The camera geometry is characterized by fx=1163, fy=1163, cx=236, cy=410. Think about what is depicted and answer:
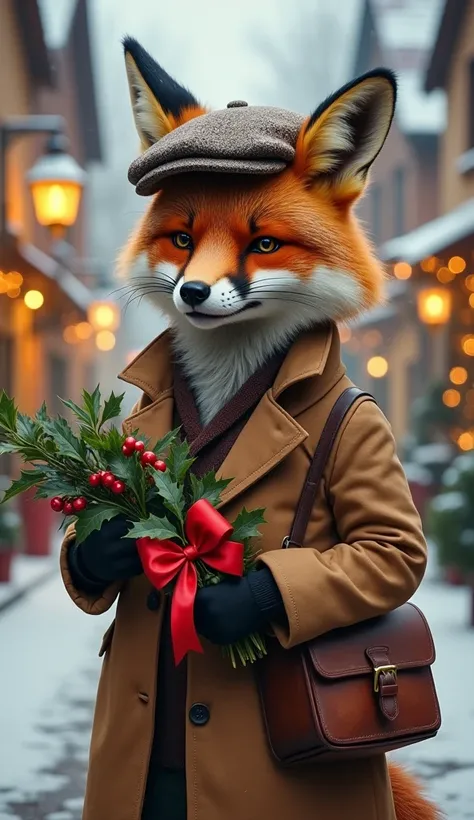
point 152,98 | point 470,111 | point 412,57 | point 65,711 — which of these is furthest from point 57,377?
point 152,98

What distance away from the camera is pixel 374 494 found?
7.63ft

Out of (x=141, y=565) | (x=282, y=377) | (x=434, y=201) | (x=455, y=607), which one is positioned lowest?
(x=141, y=565)

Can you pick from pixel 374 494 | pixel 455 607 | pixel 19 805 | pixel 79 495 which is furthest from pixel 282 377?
pixel 455 607

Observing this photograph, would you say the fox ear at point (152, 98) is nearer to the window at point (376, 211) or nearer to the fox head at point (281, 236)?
the fox head at point (281, 236)

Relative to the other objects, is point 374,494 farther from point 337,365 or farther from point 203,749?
point 203,749

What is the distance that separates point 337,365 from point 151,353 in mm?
421

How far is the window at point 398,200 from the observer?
2231 centimetres

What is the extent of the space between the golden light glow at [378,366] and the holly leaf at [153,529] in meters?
20.3

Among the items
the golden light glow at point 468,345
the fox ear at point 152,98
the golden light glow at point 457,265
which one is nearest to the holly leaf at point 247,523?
the fox ear at point 152,98

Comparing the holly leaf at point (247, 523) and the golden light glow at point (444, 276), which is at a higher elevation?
the golden light glow at point (444, 276)

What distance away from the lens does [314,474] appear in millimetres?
2359

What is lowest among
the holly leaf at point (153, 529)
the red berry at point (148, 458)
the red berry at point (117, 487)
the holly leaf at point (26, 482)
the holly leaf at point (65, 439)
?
the holly leaf at point (153, 529)

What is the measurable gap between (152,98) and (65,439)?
2.56 feet

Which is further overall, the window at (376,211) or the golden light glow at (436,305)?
the window at (376,211)
